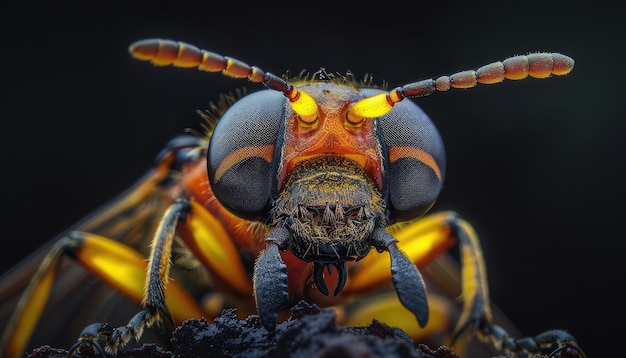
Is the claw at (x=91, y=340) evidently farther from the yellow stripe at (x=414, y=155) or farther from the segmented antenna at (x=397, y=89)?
the yellow stripe at (x=414, y=155)

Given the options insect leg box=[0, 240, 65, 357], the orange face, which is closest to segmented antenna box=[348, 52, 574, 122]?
the orange face

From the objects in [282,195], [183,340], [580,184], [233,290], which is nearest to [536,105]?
[580,184]

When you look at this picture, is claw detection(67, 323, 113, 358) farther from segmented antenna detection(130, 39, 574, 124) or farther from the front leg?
segmented antenna detection(130, 39, 574, 124)

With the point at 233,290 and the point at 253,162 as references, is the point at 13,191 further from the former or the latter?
the point at 253,162

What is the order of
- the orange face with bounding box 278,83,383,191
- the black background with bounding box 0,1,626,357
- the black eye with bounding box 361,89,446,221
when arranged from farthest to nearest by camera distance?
the black background with bounding box 0,1,626,357 → the black eye with bounding box 361,89,446,221 → the orange face with bounding box 278,83,383,191

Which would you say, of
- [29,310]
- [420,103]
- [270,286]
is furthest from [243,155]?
[420,103]

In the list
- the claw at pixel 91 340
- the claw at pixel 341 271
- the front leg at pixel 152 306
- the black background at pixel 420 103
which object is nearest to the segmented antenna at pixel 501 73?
the claw at pixel 341 271

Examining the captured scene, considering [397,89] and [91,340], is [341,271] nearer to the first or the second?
[397,89]
